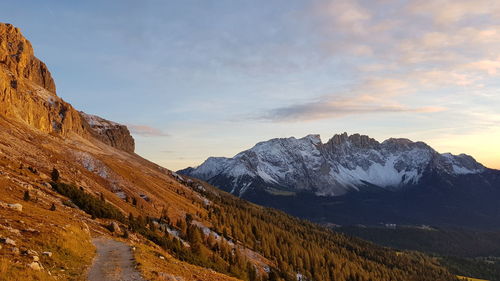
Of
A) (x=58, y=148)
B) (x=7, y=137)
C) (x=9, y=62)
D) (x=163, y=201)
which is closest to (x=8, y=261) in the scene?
(x=7, y=137)

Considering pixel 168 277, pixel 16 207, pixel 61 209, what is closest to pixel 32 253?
pixel 168 277

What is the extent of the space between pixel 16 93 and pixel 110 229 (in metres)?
118

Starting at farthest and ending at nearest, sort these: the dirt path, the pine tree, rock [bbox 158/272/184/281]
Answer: the pine tree, rock [bbox 158/272/184/281], the dirt path

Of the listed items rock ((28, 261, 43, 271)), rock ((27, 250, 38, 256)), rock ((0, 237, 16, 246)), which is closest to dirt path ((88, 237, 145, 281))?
rock ((28, 261, 43, 271))

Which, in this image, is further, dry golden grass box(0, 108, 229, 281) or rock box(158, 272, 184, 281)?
rock box(158, 272, 184, 281)

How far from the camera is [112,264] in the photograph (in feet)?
114

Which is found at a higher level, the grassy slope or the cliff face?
the cliff face

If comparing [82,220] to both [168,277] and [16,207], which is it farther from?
[168,277]

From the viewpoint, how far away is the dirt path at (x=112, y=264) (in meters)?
30.5

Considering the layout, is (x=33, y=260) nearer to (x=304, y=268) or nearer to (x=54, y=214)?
(x=54, y=214)

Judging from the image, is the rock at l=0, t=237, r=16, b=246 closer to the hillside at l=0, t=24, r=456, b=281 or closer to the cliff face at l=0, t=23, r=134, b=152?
the hillside at l=0, t=24, r=456, b=281

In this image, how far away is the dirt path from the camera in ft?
100

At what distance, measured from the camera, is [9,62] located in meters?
175

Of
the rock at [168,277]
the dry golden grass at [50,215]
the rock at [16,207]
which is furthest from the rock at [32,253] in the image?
the rock at [16,207]
